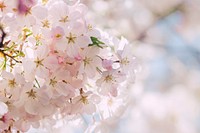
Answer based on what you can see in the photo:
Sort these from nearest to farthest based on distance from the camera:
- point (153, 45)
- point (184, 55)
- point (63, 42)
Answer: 1. point (63, 42)
2. point (184, 55)
3. point (153, 45)

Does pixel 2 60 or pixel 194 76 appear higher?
pixel 2 60

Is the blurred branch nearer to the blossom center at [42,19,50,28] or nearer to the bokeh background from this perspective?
the bokeh background

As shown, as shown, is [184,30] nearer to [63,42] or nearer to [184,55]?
[184,55]

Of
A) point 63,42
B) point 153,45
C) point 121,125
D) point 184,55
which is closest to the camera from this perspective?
point 63,42

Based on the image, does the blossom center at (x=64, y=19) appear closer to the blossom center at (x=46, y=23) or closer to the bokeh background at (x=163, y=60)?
the blossom center at (x=46, y=23)

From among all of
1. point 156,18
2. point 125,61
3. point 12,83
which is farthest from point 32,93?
point 156,18

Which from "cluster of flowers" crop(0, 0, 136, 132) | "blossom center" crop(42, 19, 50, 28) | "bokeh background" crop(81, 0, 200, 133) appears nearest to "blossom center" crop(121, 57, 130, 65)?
"cluster of flowers" crop(0, 0, 136, 132)

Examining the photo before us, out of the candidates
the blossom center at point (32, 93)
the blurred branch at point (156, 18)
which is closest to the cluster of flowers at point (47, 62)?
the blossom center at point (32, 93)

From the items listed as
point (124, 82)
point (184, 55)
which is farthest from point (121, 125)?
point (124, 82)
